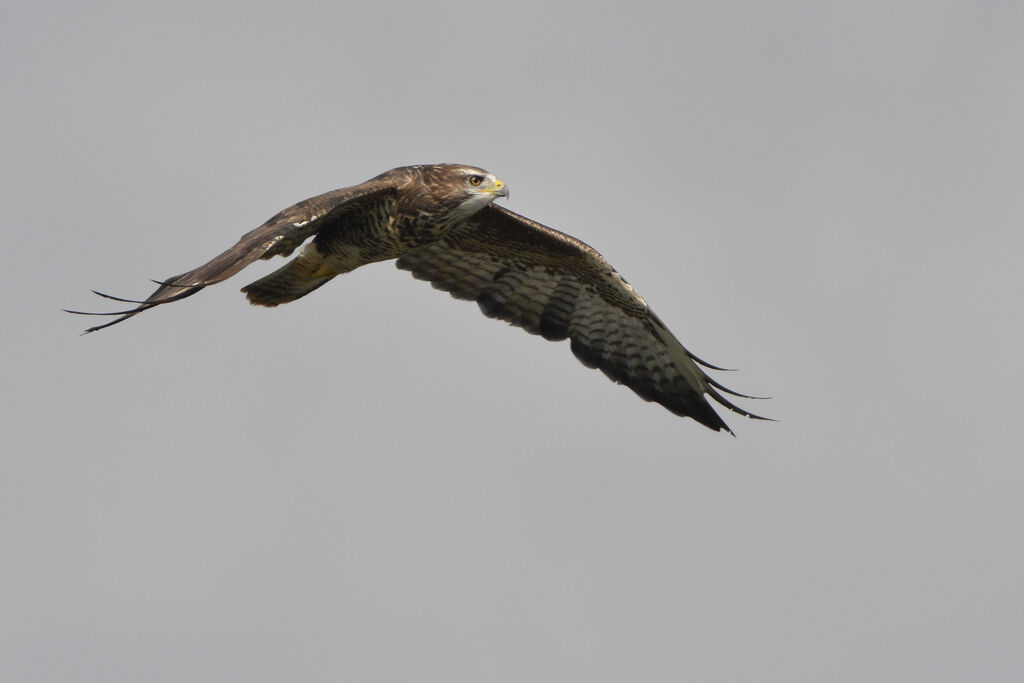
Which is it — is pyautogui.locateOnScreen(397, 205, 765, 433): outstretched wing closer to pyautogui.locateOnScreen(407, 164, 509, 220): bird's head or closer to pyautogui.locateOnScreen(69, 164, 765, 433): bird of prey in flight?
pyautogui.locateOnScreen(69, 164, 765, 433): bird of prey in flight

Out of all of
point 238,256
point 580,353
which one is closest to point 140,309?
point 238,256

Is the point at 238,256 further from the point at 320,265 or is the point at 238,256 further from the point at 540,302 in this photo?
the point at 540,302

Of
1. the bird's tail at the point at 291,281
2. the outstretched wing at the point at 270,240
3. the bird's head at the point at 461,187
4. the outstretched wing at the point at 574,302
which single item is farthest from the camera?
the outstretched wing at the point at 574,302

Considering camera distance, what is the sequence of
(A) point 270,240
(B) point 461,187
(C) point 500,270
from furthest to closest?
(C) point 500,270, (B) point 461,187, (A) point 270,240

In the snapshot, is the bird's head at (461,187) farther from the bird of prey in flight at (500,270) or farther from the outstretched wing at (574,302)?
the outstretched wing at (574,302)

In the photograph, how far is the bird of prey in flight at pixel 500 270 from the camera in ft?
41.9

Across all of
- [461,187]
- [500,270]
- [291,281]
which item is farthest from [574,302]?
[291,281]

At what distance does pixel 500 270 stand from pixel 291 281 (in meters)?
2.35

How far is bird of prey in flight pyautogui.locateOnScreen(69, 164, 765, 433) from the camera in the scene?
1278 centimetres

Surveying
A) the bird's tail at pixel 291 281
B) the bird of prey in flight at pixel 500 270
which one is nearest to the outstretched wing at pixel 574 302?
the bird of prey in flight at pixel 500 270

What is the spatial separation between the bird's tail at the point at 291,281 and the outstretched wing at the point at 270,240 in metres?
0.70

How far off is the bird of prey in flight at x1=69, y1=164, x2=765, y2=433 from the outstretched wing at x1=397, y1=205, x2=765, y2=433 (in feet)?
0.03

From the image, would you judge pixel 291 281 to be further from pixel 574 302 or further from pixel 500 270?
pixel 574 302

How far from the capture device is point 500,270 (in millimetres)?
14891
